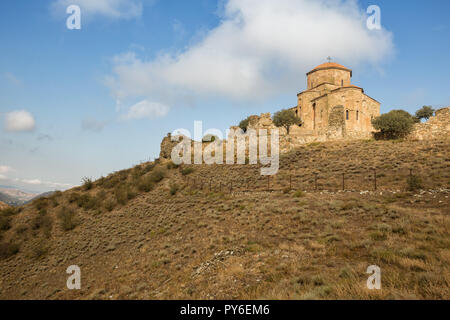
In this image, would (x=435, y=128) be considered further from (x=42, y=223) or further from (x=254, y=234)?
(x=42, y=223)

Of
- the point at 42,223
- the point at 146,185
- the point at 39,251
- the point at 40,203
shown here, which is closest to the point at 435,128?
the point at 146,185

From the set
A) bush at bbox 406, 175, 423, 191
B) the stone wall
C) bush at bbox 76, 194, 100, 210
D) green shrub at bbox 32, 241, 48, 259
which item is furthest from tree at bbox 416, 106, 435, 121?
green shrub at bbox 32, 241, 48, 259

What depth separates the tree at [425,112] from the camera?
42494 mm

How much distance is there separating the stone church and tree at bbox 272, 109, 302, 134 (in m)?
1.31

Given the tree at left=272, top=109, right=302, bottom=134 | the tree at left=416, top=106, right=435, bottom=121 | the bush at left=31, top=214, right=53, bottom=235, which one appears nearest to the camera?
the bush at left=31, top=214, right=53, bottom=235

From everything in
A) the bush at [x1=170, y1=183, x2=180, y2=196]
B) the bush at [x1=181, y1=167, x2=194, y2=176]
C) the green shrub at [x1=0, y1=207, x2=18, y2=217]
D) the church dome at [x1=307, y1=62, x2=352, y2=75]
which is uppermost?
the church dome at [x1=307, y1=62, x2=352, y2=75]

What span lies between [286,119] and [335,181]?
890 inches

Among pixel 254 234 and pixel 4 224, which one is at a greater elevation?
pixel 254 234

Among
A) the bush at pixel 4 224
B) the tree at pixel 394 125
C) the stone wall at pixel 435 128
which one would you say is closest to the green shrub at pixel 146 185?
the bush at pixel 4 224

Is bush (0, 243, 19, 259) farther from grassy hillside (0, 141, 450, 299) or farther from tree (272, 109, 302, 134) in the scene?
tree (272, 109, 302, 134)

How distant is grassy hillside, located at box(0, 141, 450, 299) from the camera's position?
20.0 feet

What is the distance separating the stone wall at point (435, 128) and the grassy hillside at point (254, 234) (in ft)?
19.8

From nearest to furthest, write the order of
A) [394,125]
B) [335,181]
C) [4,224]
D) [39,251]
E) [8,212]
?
[39,251] < [335,181] < [4,224] < [8,212] < [394,125]

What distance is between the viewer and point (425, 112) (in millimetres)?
42938
